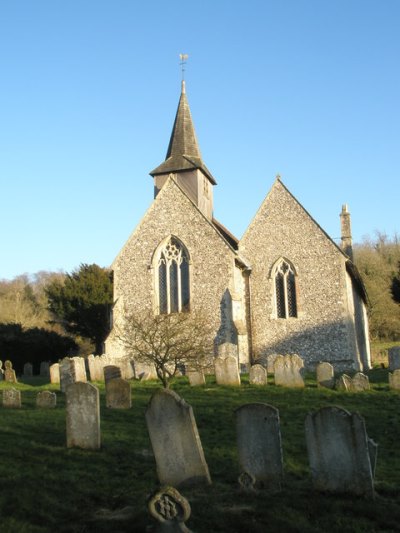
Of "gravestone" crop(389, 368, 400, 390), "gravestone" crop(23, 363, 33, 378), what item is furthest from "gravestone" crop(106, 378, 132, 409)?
"gravestone" crop(23, 363, 33, 378)

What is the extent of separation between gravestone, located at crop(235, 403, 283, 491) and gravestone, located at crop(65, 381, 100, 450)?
2.54 meters

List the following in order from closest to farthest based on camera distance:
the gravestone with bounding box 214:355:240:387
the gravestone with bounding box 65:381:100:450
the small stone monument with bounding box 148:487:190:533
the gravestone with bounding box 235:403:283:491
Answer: the small stone monument with bounding box 148:487:190:533, the gravestone with bounding box 235:403:283:491, the gravestone with bounding box 65:381:100:450, the gravestone with bounding box 214:355:240:387

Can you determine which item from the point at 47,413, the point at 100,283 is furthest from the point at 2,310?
the point at 47,413

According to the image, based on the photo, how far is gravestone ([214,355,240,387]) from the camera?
1533cm

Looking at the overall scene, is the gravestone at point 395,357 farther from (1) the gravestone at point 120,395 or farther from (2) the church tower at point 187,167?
(2) the church tower at point 187,167

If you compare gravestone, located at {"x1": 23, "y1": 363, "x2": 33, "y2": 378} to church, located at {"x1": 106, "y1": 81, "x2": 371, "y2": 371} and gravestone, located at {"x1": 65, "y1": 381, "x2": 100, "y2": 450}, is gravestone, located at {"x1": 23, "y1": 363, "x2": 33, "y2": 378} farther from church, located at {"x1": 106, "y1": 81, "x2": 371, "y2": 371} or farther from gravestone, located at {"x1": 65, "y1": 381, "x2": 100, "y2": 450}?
gravestone, located at {"x1": 65, "y1": 381, "x2": 100, "y2": 450}

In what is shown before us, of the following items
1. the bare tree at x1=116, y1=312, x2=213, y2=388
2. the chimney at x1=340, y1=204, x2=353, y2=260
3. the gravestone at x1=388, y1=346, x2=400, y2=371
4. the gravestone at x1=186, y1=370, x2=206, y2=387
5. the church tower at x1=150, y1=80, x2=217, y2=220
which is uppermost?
the church tower at x1=150, y1=80, x2=217, y2=220

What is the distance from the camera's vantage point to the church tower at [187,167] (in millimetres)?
26703

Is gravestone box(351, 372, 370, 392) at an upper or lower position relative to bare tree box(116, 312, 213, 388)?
lower

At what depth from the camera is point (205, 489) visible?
638cm

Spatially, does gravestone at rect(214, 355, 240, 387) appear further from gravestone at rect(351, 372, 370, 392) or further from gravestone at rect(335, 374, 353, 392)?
gravestone at rect(351, 372, 370, 392)

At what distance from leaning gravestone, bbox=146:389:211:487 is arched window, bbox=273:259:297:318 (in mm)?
15766

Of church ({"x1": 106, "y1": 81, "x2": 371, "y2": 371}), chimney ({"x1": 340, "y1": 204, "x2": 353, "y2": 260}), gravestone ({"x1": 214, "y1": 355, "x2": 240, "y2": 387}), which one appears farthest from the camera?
chimney ({"x1": 340, "y1": 204, "x2": 353, "y2": 260})

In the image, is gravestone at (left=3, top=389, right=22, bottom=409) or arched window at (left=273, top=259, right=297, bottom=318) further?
arched window at (left=273, top=259, right=297, bottom=318)
